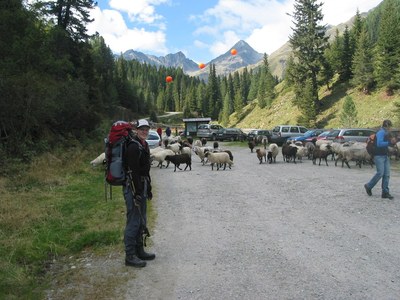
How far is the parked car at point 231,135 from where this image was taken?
46531mm

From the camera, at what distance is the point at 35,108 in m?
18.2

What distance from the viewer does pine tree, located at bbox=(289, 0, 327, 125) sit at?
55344mm

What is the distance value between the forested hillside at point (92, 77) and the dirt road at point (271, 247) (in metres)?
10.5

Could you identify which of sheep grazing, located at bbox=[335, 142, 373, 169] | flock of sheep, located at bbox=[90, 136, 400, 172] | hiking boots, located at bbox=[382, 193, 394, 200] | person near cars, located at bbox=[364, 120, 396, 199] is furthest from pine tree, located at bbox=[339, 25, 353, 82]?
hiking boots, located at bbox=[382, 193, 394, 200]

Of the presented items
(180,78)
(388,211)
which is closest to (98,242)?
(388,211)

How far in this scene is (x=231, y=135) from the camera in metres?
46.8

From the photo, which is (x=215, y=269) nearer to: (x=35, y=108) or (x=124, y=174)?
(x=124, y=174)

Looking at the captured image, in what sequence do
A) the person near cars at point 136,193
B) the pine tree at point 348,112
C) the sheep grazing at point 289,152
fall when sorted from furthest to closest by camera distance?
the pine tree at point 348,112 → the sheep grazing at point 289,152 → the person near cars at point 136,193

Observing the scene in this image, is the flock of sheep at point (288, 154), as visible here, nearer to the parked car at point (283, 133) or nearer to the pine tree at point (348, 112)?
the parked car at point (283, 133)

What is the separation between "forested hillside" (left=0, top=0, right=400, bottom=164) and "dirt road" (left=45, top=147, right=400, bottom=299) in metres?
10.5

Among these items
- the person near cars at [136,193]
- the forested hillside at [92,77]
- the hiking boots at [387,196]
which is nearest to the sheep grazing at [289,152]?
the hiking boots at [387,196]

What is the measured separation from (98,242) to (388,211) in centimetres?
695

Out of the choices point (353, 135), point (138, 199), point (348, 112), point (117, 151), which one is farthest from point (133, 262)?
point (348, 112)

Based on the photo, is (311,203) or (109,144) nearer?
(109,144)
